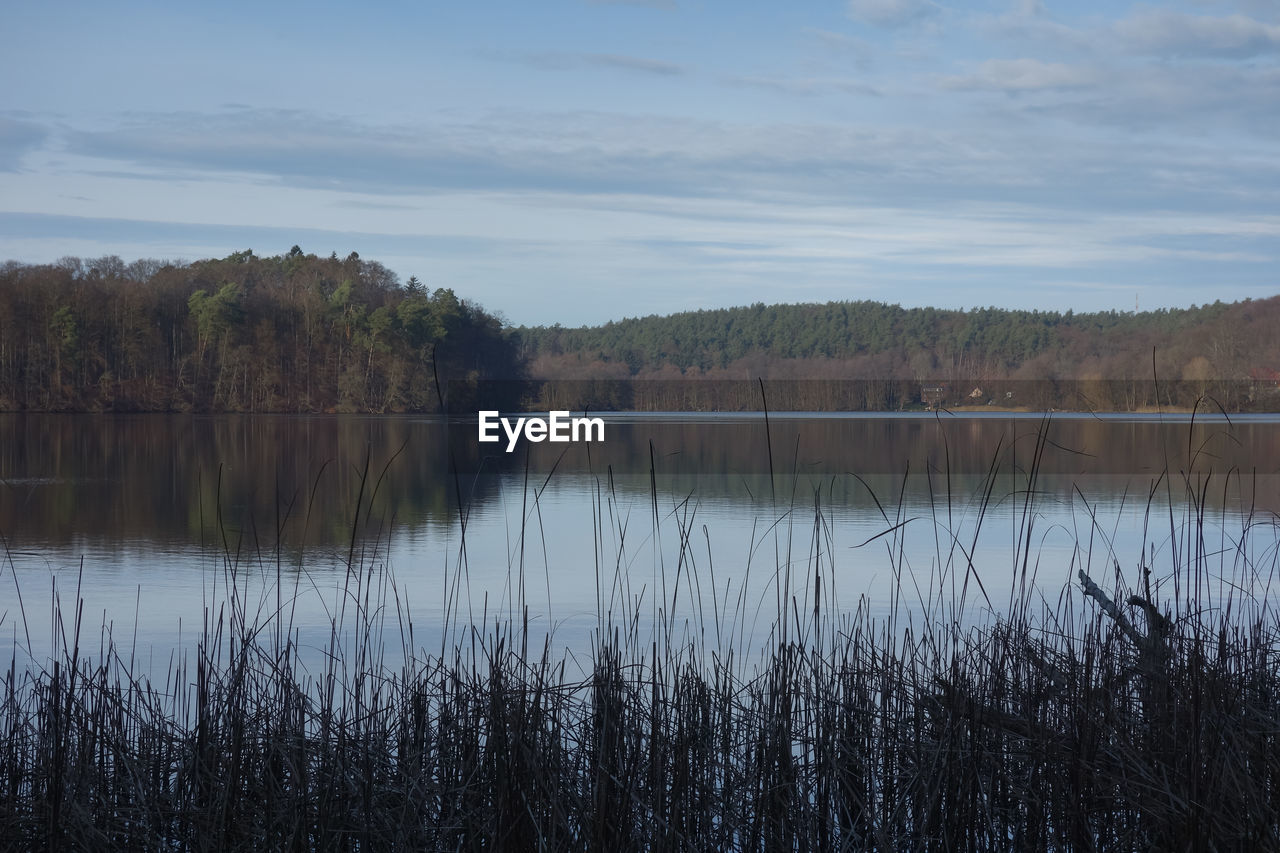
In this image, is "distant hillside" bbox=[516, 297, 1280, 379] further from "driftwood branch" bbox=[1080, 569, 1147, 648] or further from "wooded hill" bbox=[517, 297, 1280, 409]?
"driftwood branch" bbox=[1080, 569, 1147, 648]

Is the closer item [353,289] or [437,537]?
[437,537]

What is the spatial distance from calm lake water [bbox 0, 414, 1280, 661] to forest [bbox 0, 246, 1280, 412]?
29989 millimetres

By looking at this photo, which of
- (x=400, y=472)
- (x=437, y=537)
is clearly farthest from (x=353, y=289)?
(x=437, y=537)

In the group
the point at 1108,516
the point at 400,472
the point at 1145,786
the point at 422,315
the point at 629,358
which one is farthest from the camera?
the point at 629,358

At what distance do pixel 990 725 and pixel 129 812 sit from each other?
8.33 feet

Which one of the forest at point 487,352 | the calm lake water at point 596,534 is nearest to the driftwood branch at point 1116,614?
the calm lake water at point 596,534

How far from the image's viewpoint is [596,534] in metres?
5.04

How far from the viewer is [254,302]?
63.1m

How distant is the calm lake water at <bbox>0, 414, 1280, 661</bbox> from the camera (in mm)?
5496

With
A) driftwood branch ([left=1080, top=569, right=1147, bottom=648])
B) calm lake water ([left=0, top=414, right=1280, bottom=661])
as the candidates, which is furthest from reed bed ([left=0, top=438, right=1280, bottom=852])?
calm lake water ([left=0, top=414, right=1280, bottom=661])

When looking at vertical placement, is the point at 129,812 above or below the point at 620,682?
below

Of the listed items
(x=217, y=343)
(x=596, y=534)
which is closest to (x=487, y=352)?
(x=217, y=343)

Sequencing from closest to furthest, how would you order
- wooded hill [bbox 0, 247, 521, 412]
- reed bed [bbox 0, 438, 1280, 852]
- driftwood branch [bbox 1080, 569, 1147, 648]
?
reed bed [bbox 0, 438, 1280, 852] < driftwood branch [bbox 1080, 569, 1147, 648] < wooded hill [bbox 0, 247, 521, 412]

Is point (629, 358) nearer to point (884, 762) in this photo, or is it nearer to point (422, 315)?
point (422, 315)
